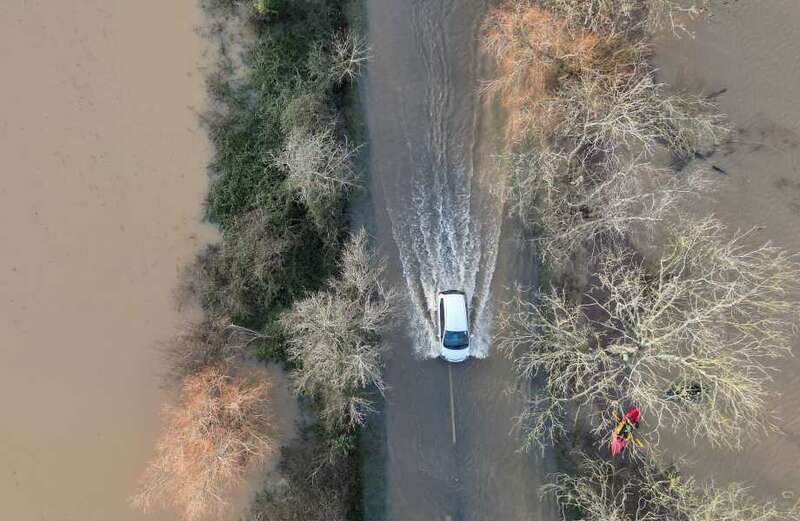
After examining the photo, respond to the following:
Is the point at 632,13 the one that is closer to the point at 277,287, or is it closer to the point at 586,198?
the point at 586,198

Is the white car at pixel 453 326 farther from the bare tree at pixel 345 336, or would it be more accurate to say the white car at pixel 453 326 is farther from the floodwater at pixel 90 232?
the floodwater at pixel 90 232

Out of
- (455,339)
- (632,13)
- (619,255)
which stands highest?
(632,13)

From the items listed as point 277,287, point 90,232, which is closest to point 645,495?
point 277,287

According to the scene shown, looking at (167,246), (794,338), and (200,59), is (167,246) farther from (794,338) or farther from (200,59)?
(794,338)

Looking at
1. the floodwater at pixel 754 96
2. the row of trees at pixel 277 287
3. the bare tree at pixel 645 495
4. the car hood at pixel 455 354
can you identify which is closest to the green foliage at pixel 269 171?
the row of trees at pixel 277 287

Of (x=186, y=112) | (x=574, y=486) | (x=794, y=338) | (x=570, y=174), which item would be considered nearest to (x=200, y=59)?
(x=186, y=112)
